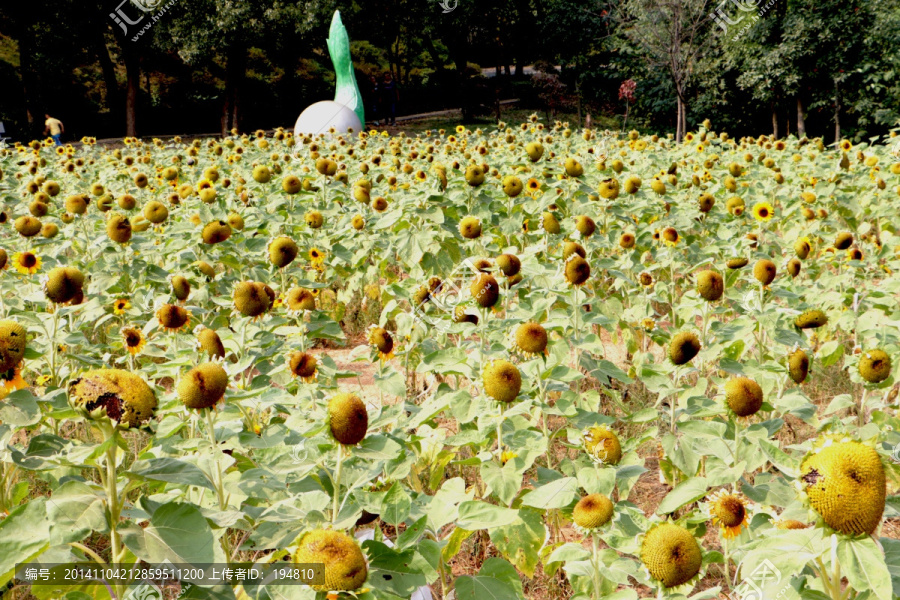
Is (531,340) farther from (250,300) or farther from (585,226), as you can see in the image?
(585,226)

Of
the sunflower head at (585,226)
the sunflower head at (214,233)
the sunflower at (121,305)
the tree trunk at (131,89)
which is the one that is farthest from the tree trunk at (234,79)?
the sunflower head at (585,226)

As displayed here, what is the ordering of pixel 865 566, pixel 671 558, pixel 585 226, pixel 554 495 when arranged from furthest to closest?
pixel 585 226
pixel 554 495
pixel 671 558
pixel 865 566

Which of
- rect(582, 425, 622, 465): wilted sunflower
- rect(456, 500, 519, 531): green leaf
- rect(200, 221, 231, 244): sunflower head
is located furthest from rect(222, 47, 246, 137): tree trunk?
rect(456, 500, 519, 531): green leaf

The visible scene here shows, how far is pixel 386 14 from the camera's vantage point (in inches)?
1139

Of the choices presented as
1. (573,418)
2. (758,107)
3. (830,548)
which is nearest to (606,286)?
(573,418)

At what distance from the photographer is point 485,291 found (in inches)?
90.3

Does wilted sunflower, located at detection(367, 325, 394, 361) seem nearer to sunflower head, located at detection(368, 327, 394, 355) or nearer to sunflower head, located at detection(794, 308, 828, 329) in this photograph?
sunflower head, located at detection(368, 327, 394, 355)

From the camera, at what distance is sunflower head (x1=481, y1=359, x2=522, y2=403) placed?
1.85 meters

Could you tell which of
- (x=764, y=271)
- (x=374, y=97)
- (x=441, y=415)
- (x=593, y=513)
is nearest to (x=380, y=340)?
(x=441, y=415)

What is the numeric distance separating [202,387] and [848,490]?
46.5 inches

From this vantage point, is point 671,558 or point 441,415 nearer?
point 671,558

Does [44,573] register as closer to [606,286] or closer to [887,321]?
[887,321]

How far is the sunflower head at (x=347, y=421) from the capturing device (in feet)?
4.70

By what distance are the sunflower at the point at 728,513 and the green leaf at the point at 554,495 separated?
1.27ft
